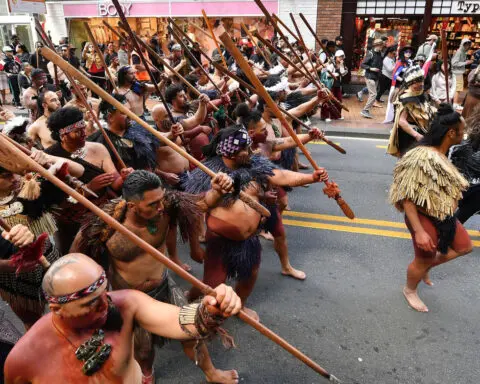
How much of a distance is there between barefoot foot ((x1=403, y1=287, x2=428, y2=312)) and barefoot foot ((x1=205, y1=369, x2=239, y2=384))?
192cm

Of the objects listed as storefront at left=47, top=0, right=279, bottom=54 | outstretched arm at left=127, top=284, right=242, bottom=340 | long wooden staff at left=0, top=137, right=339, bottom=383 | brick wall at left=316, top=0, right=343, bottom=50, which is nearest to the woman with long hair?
long wooden staff at left=0, top=137, right=339, bottom=383

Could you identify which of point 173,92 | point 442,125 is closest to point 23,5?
point 173,92

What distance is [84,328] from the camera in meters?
1.93

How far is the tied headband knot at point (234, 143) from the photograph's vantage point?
3.53m

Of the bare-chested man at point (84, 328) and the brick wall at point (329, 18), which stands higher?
the brick wall at point (329, 18)

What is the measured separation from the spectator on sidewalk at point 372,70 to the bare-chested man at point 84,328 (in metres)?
11.4

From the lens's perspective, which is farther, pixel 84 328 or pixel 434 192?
pixel 434 192

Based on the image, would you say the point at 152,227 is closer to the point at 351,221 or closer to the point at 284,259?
the point at 284,259

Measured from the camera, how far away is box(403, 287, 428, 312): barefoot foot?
4074 mm

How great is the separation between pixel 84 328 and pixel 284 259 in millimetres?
3060

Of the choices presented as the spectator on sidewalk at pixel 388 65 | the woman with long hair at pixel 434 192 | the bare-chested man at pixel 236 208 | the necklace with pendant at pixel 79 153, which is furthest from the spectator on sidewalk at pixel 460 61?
the necklace with pendant at pixel 79 153

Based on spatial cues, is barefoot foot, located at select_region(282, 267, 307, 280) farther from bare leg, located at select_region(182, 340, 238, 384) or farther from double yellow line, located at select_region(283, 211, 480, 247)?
bare leg, located at select_region(182, 340, 238, 384)

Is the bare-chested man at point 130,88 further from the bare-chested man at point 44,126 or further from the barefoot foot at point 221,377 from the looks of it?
the barefoot foot at point 221,377

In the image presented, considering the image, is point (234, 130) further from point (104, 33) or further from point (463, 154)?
point (104, 33)
